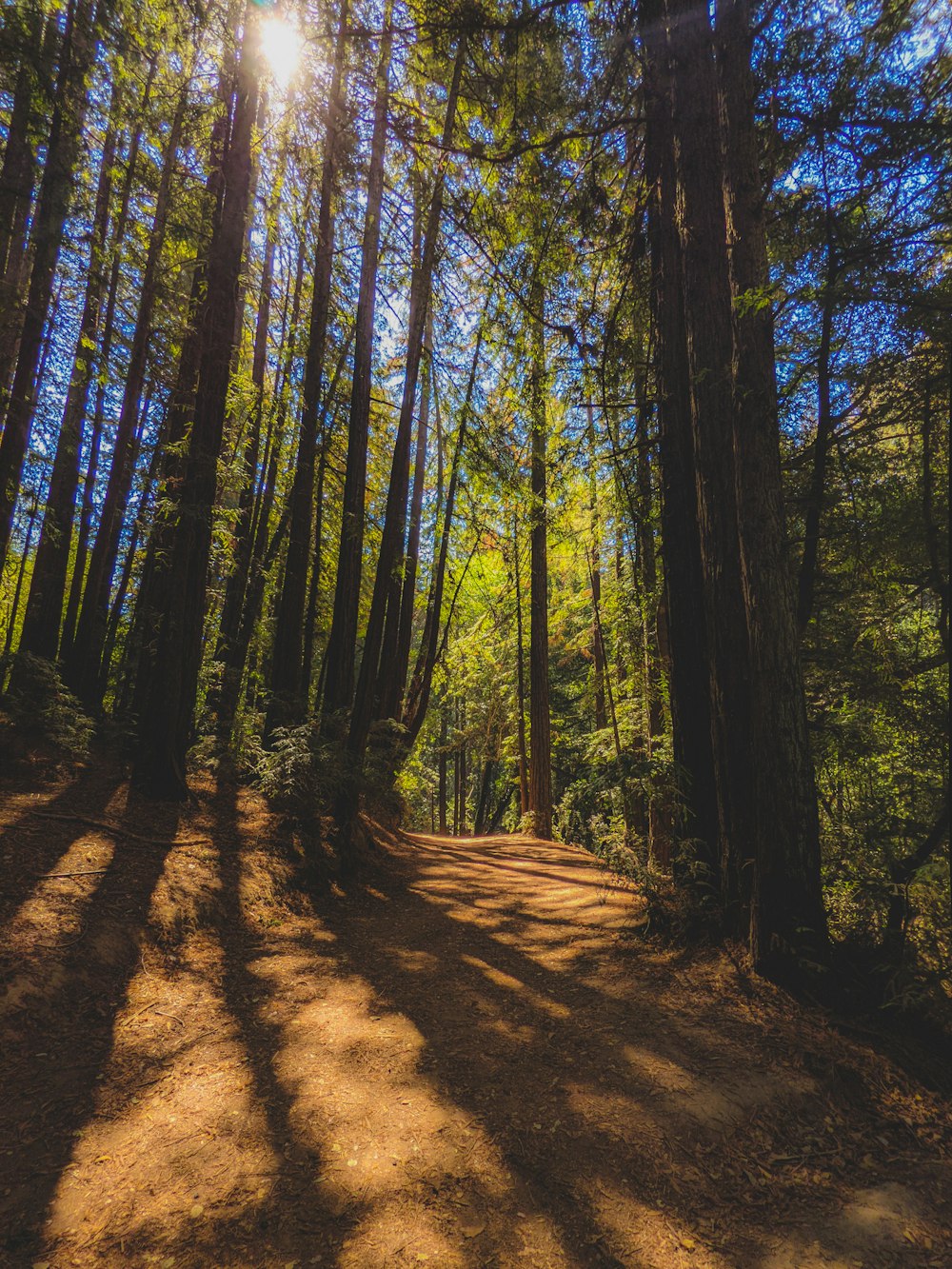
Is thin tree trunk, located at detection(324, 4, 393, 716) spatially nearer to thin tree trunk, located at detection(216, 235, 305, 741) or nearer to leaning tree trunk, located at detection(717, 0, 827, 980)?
thin tree trunk, located at detection(216, 235, 305, 741)

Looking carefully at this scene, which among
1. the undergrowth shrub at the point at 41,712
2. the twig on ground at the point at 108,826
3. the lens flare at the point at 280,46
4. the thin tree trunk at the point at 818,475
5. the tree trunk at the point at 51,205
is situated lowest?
the twig on ground at the point at 108,826

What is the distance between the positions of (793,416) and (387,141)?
7.05m

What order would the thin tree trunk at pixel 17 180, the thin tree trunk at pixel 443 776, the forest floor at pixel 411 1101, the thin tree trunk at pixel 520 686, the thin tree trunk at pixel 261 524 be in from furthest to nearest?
the thin tree trunk at pixel 443 776 < the thin tree trunk at pixel 520 686 < the thin tree trunk at pixel 261 524 < the thin tree trunk at pixel 17 180 < the forest floor at pixel 411 1101

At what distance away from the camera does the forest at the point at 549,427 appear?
3.68 metres

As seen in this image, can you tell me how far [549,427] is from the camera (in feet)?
28.7

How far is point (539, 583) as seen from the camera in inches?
484

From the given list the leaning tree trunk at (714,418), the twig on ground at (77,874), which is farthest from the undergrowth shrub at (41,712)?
the leaning tree trunk at (714,418)

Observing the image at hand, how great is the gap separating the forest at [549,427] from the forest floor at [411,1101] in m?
0.11

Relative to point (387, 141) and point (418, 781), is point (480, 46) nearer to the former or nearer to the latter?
point (387, 141)

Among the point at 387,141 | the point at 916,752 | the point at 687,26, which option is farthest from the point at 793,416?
the point at 387,141

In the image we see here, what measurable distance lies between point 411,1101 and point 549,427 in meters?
8.46

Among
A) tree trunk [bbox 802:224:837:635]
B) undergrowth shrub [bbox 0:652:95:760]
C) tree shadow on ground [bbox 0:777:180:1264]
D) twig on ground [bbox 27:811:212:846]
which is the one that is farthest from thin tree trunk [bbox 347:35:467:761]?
tree trunk [bbox 802:224:837:635]

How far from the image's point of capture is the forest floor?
2.04m

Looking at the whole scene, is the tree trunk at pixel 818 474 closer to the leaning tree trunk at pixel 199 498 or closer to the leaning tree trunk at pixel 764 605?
the leaning tree trunk at pixel 764 605
